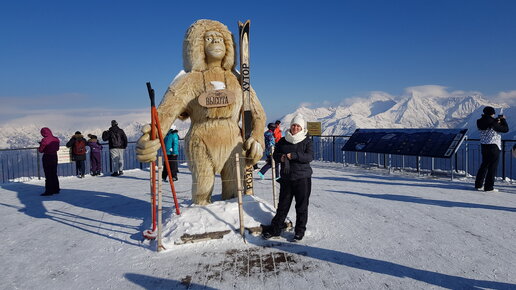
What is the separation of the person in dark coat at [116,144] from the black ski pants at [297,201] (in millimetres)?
7446

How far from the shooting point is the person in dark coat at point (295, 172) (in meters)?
3.30

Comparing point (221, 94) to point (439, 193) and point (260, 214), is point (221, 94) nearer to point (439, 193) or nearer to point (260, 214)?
point (260, 214)

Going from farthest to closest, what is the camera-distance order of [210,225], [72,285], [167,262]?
[210,225] → [167,262] → [72,285]

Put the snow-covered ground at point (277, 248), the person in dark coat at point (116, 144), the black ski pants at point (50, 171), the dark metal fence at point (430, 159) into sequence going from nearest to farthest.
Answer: the snow-covered ground at point (277, 248) → the black ski pants at point (50, 171) → the dark metal fence at point (430, 159) → the person in dark coat at point (116, 144)

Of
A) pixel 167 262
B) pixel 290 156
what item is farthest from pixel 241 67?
pixel 167 262

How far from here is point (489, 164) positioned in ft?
18.9

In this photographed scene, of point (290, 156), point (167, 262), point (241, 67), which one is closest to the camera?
point (167, 262)

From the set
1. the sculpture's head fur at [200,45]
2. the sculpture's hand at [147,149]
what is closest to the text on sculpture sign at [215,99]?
the sculpture's head fur at [200,45]

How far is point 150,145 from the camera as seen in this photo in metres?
3.32

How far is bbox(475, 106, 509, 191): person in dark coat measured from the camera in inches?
221

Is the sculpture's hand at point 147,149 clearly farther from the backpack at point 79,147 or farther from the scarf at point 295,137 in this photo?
the backpack at point 79,147

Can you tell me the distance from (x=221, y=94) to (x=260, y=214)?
1.55 metres

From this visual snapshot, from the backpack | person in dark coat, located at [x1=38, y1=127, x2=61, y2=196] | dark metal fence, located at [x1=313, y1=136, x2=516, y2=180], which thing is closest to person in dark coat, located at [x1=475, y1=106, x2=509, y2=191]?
dark metal fence, located at [x1=313, y1=136, x2=516, y2=180]

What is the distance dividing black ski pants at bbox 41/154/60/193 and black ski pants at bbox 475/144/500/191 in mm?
8717
